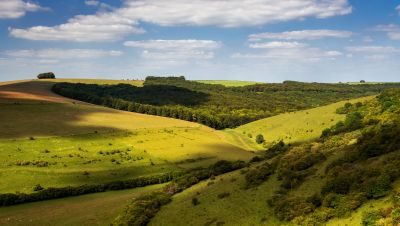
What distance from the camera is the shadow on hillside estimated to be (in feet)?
333

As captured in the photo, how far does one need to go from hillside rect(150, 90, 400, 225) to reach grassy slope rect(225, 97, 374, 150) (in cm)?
6172

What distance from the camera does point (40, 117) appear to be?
11775 cm

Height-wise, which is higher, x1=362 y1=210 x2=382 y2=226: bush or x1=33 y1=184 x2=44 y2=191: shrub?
x1=362 y1=210 x2=382 y2=226: bush

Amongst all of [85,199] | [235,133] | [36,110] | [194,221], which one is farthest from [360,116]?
[36,110]

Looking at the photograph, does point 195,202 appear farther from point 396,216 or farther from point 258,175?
point 396,216

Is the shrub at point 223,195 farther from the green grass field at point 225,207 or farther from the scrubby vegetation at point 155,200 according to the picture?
the green grass field at point 225,207

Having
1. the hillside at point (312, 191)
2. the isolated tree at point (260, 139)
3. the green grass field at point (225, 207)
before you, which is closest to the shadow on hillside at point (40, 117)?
the isolated tree at point (260, 139)

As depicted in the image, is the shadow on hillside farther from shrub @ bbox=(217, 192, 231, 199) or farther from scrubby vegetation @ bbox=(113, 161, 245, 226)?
shrub @ bbox=(217, 192, 231, 199)

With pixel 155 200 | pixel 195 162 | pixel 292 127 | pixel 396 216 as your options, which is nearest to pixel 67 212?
pixel 155 200

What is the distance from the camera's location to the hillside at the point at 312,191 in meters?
28.1

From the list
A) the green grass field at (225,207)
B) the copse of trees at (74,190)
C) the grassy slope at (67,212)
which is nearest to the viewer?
the green grass field at (225,207)

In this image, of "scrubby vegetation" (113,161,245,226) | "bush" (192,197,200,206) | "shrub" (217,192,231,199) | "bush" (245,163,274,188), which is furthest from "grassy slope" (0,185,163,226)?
"bush" (245,163,274,188)

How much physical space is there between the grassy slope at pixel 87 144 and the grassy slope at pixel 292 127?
38.5ft

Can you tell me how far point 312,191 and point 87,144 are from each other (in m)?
70.3
